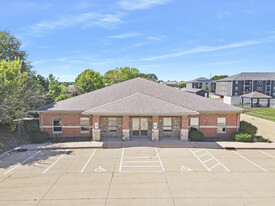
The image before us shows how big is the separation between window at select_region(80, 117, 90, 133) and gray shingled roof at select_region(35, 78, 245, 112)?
1.28m

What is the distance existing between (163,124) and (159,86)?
274 inches

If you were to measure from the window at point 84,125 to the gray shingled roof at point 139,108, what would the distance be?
8.33 ft

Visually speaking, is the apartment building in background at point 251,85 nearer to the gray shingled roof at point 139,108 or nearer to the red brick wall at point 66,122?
the gray shingled roof at point 139,108

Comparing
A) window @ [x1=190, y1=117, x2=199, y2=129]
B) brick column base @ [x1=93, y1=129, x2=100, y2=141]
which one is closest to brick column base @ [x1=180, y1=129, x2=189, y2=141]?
window @ [x1=190, y1=117, x2=199, y2=129]

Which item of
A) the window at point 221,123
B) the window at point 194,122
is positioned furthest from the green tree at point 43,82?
the window at point 221,123

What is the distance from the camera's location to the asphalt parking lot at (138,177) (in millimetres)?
9547

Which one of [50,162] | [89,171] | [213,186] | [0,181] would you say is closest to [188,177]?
[213,186]

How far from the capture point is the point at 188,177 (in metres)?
11.8

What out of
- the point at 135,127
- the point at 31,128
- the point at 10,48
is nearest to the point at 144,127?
the point at 135,127

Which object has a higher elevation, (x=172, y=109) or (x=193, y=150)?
(x=172, y=109)

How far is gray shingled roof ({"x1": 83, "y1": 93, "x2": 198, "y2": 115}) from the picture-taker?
17984 mm

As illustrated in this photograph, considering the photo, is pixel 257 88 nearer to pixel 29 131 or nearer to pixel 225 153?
pixel 225 153

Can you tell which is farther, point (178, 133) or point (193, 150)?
point (178, 133)

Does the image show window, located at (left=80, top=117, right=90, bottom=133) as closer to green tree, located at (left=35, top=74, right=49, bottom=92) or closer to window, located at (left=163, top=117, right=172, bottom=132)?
window, located at (left=163, top=117, right=172, bottom=132)
